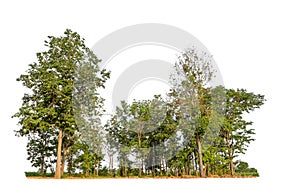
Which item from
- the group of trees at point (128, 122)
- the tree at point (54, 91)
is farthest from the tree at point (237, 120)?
the tree at point (54, 91)

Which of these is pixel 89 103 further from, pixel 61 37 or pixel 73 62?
pixel 61 37

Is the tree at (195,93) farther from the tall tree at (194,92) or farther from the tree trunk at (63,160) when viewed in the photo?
the tree trunk at (63,160)

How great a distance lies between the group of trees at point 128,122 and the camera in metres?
18.5

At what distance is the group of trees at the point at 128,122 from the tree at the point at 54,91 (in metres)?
0.06

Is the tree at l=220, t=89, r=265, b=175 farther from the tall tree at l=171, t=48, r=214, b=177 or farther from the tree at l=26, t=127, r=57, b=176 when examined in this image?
the tree at l=26, t=127, r=57, b=176

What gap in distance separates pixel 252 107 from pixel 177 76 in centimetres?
741

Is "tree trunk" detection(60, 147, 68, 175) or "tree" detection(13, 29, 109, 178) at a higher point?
"tree" detection(13, 29, 109, 178)

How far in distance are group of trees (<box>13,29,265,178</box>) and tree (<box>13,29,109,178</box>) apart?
0.21 feet

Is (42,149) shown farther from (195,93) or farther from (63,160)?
(195,93)

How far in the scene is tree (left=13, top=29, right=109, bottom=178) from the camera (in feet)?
57.8

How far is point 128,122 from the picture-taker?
2309 centimetres

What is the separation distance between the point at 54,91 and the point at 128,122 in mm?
7287

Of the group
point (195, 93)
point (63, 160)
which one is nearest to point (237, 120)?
point (195, 93)

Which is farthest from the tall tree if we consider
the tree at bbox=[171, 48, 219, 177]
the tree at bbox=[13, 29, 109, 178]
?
the tree at bbox=[13, 29, 109, 178]
